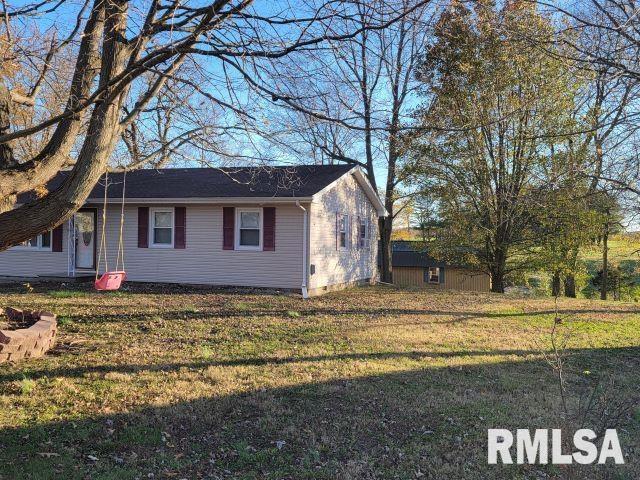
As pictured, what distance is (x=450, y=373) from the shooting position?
6543 mm

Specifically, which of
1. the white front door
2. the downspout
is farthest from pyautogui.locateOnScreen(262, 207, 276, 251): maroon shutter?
the white front door

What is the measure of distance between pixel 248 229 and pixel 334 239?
289cm

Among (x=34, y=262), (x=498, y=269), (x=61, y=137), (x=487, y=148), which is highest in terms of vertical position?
(x=487, y=148)

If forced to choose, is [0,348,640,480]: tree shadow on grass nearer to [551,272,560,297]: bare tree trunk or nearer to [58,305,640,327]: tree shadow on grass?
[551,272,560,297]: bare tree trunk

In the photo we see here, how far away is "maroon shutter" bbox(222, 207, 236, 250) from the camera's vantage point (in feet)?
49.2

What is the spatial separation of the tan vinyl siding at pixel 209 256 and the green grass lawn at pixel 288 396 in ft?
14.5

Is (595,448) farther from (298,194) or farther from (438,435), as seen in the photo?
(298,194)

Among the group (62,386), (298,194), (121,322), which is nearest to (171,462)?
(62,386)

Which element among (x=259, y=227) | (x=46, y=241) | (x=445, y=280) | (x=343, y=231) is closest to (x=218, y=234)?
(x=259, y=227)

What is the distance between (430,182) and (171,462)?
17709 mm

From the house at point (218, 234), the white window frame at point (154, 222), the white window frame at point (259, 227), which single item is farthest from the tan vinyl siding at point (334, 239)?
the white window frame at point (154, 222)

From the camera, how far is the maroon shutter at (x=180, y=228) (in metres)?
15.4

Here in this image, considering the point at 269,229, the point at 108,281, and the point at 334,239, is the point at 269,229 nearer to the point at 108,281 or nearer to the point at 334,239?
the point at 334,239

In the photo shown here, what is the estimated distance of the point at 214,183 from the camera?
16250mm
